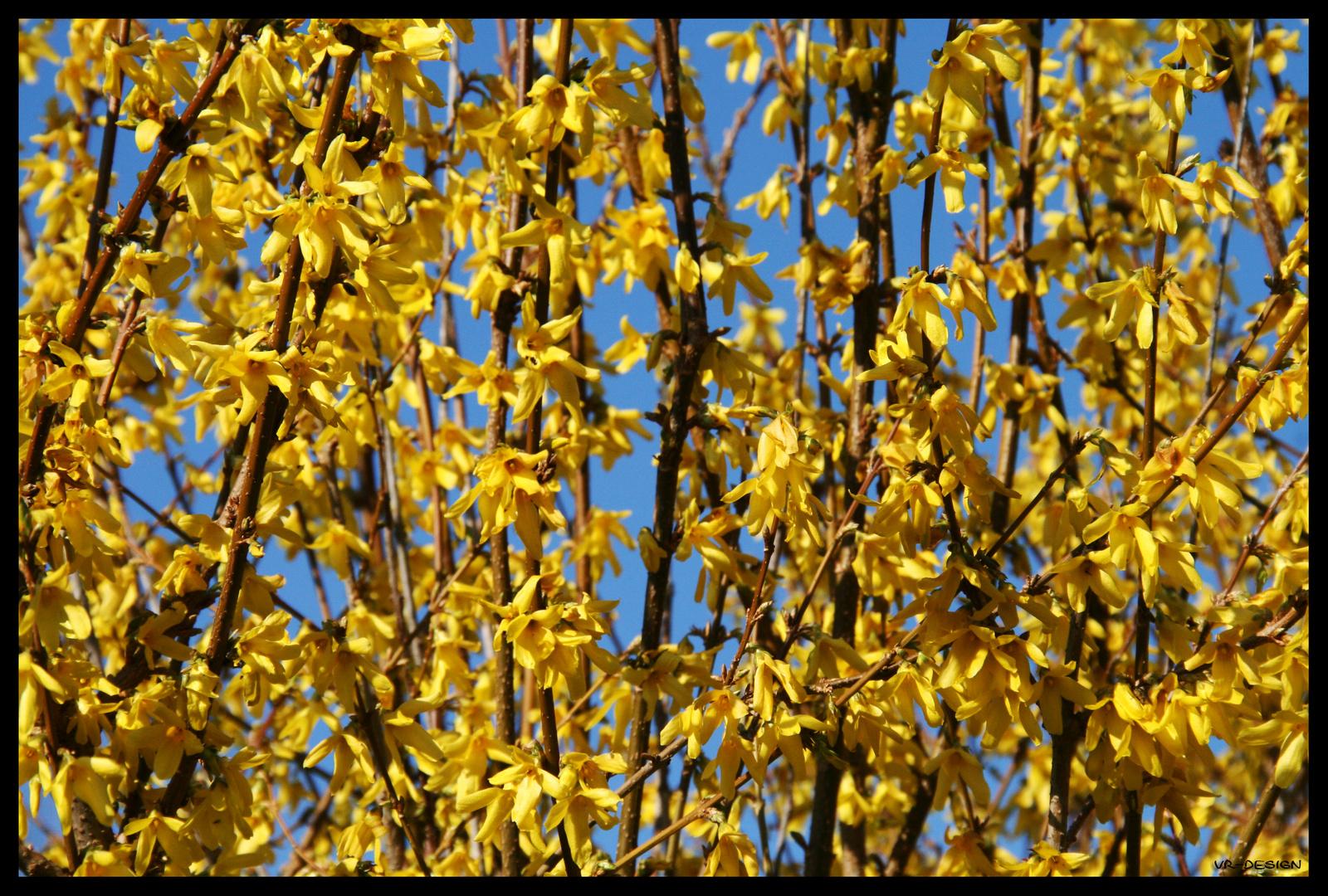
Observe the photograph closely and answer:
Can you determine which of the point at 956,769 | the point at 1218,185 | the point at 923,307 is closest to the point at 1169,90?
the point at 1218,185

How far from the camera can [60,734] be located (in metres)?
1.77

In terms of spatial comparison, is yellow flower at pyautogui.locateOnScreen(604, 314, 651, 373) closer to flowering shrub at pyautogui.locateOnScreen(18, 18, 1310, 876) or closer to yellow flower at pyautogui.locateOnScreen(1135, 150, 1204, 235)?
flowering shrub at pyautogui.locateOnScreen(18, 18, 1310, 876)

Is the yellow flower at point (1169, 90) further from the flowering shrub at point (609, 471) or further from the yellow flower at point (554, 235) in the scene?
the yellow flower at point (554, 235)

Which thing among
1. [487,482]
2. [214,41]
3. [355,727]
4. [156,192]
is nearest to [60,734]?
[355,727]

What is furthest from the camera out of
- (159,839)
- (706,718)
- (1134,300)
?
(1134,300)

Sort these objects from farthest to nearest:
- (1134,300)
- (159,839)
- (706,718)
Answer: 1. (1134,300)
2. (706,718)
3. (159,839)

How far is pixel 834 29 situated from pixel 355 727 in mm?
2102

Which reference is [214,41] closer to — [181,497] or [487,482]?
[487,482]

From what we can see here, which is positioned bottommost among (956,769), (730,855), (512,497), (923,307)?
(730,855)

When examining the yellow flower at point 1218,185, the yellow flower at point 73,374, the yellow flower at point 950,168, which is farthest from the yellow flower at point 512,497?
the yellow flower at point 1218,185

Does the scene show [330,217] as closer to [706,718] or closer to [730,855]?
[706,718]

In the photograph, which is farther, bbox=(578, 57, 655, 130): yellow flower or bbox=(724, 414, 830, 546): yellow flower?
bbox=(578, 57, 655, 130): yellow flower

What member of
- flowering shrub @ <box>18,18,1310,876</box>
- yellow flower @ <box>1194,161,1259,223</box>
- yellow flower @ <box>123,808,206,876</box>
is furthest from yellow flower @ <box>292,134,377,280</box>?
yellow flower @ <box>1194,161,1259,223</box>

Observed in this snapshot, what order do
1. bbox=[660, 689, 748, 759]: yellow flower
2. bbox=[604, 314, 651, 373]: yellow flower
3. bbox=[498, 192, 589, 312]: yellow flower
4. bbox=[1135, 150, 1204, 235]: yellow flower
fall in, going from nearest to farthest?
1. bbox=[660, 689, 748, 759]: yellow flower
2. bbox=[1135, 150, 1204, 235]: yellow flower
3. bbox=[498, 192, 589, 312]: yellow flower
4. bbox=[604, 314, 651, 373]: yellow flower
